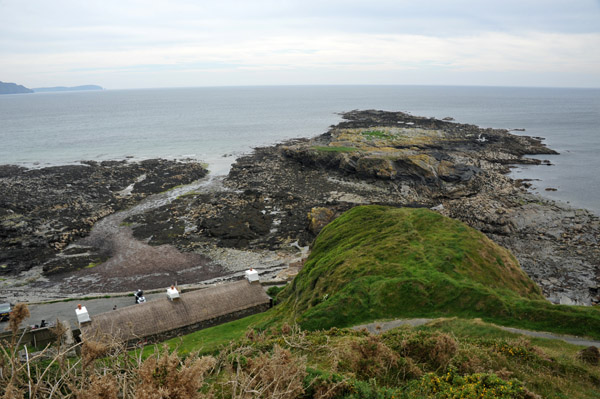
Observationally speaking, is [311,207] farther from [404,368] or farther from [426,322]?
[404,368]

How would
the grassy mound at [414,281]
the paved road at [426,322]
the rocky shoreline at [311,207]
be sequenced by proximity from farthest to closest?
the rocky shoreline at [311,207]
the grassy mound at [414,281]
the paved road at [426,322]

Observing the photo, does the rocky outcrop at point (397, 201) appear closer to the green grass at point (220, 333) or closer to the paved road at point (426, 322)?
the paved road at point (426, 322)

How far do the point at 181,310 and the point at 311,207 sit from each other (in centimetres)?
2930

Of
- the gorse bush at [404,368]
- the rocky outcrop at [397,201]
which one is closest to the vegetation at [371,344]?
the gorse bush at [404,368]

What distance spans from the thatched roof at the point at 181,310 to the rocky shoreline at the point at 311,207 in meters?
9.97

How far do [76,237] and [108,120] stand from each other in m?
134

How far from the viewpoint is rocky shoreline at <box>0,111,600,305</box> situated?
37906 millimetres

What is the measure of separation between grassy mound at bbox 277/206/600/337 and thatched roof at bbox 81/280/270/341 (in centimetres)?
313

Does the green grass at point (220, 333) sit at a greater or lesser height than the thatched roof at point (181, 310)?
lesser

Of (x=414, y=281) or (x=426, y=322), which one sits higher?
(x=414, y=281)

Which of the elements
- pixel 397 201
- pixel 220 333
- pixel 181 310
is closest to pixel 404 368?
pixel 220 333

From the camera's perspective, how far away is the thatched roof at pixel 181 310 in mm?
23206

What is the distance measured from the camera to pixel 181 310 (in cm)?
2497

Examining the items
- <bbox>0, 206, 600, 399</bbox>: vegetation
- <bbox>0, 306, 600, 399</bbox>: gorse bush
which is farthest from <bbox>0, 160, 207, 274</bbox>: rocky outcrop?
<bbox>0, 306, 600, 399</bbox>: gorse bush
